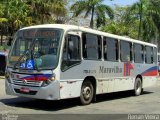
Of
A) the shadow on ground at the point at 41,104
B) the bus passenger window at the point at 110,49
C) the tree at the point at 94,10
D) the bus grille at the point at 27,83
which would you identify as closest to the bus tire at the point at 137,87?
the bus passenger window at the point at 110,49

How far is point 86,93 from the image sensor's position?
15141 mm

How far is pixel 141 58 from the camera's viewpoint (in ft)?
68.4

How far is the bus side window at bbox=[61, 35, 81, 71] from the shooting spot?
13781 millimetres

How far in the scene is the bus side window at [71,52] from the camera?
45.2 feet

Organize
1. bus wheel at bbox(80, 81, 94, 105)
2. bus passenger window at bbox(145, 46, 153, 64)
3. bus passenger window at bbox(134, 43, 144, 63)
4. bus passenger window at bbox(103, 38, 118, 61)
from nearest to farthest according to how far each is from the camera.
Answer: bus wheel at bbox(80, 81, 94, 105)
bus passenger window at bbox(103, 38, 118, 61)
bus passenger window at bbox(134, 43, 144, 63)
bus passenger window at bbox(145, 46, 153, 64)

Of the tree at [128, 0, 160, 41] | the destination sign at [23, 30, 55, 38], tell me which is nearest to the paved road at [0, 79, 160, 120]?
the destination sign at [23, 30, 55, 38]

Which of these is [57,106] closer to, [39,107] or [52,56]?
[39,107]

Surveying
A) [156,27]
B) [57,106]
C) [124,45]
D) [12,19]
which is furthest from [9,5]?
[156,27]

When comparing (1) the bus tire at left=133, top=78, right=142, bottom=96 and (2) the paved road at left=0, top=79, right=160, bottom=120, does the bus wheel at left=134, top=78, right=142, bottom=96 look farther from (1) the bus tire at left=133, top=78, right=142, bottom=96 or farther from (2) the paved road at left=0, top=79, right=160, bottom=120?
(2) the paved road at left=0, top=79, right=160, bottom=120

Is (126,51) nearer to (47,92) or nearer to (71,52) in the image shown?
(71,52)

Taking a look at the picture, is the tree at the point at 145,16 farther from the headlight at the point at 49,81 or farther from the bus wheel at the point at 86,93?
the headlight at the point at 49,81

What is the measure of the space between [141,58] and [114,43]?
3.68 metres

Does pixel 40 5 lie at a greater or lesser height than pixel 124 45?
greater

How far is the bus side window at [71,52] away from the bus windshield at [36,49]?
1.10 feet
